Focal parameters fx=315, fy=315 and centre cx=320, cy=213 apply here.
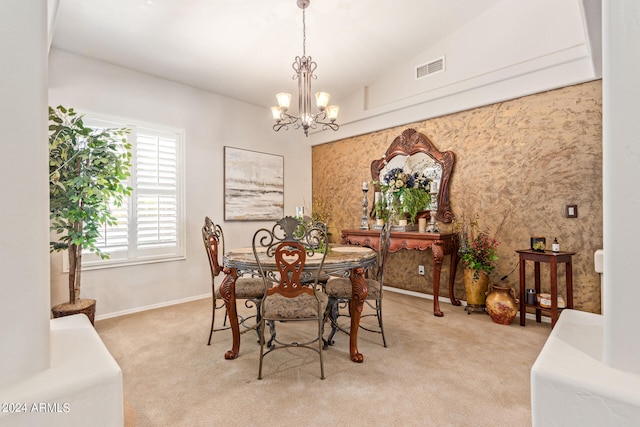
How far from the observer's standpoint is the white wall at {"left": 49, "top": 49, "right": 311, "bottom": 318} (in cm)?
336

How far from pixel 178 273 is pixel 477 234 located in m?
3.80

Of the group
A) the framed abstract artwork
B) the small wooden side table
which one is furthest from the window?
the small wooden side table

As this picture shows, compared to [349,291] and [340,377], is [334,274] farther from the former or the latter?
[340,377]

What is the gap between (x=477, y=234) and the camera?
3.81m

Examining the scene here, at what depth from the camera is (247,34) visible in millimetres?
3406

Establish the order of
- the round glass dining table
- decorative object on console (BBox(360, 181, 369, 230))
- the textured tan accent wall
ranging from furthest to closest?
1. decorative object on console (BBox(360, 181, 369, 230))
2. the textured tan accent wall
3. the round glass dining table

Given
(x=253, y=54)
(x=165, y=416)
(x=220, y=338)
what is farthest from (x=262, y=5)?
(x=165, y=416)

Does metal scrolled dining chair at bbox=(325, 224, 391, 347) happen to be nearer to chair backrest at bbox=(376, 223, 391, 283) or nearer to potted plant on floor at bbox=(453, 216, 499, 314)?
chair backrest at bbox=(376, 223, 391, 283)

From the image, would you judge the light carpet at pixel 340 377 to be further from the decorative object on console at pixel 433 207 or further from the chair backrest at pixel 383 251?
the decorative object on console at pixel 433 207

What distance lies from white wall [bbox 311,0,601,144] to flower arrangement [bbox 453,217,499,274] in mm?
Answer: 1503
